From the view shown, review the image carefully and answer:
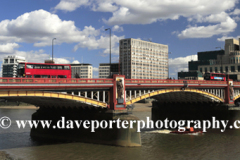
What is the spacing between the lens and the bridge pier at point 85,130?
34750mm

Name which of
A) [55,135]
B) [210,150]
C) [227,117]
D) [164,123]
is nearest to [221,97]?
[227,117]

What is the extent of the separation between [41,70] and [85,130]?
11.0 metres

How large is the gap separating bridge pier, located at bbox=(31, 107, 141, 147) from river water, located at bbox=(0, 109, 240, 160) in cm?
107

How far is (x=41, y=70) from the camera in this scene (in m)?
39.0

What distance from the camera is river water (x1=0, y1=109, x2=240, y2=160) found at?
104ft

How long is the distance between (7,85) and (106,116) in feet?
45.3

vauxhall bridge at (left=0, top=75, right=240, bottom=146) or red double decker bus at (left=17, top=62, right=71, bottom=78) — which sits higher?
red double decker bus at (left=17, top=62, right=71, bottom=78)

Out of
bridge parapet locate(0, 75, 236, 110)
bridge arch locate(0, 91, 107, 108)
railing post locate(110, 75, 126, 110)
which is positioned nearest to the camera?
bridge arch locate(0, 91, 107, 108)

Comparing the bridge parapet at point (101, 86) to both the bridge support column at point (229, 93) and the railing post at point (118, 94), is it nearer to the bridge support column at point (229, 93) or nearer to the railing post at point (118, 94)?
the railing post at point (118, 94)

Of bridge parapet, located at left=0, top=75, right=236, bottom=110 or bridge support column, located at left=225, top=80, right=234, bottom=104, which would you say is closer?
bridge parapet, located at left=0, top=75, right=236, bottom=110

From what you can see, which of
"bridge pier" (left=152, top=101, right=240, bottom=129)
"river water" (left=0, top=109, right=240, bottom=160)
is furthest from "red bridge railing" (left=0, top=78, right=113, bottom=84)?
"bridge pier" (left=152, top=101, right=240, bottom=129)

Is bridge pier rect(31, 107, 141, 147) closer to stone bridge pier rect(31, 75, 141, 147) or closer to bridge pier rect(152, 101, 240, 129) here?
stone bridge pier rect(31, 75, 141, 147)

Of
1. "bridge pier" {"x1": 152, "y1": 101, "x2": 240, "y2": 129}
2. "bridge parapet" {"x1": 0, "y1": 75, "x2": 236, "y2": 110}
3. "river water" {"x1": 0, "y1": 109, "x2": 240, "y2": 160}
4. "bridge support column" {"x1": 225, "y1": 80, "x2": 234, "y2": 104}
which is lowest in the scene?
"river water" {"x1": 0, "y1": 109, "x2": 240, "y2": 160}

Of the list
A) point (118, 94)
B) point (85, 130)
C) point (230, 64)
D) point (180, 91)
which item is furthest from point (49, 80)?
point (230, 64)
